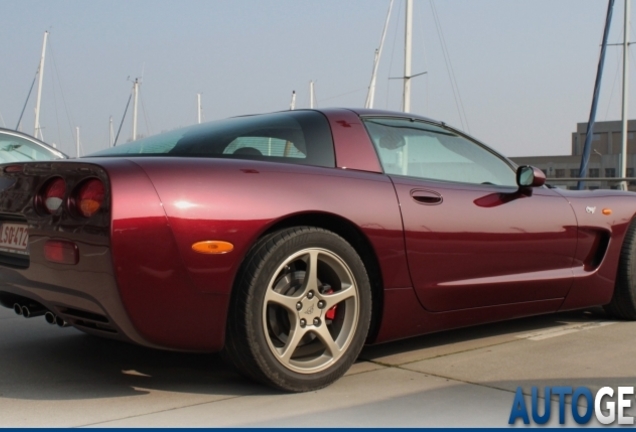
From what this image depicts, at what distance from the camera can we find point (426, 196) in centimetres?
385

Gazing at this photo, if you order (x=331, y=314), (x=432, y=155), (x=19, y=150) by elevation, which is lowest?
(x=331, y=314)

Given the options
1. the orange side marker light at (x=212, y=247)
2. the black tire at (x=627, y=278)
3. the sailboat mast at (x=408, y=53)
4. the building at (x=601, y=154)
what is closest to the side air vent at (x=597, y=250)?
the black tire at (x=627, y=278)

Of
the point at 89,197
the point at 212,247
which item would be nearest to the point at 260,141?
the point at 212,247

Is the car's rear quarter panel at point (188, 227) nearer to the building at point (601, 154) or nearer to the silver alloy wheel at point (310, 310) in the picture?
the silver alloy wheel at point (310, 310)

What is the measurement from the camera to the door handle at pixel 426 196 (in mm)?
3807

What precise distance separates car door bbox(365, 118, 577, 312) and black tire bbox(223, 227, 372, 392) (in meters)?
0.40

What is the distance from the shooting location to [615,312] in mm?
5133

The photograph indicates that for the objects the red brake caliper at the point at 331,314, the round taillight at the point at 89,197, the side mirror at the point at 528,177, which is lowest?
the red brake caliper at the point at 331,314

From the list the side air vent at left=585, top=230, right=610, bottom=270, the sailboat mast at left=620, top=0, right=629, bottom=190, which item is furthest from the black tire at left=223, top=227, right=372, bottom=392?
the sailboat mast at left=620, top=0, right=629, bottom=190

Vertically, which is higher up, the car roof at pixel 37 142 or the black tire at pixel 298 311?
the car roof at pixel 37 142

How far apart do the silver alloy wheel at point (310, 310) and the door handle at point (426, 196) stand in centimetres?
58

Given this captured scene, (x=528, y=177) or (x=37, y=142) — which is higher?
(x=37, y=142)

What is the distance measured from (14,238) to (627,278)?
11.6ft

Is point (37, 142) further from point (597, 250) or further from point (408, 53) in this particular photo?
point (408, 53)
